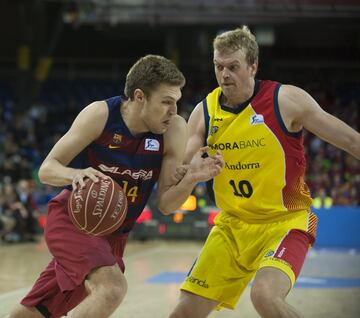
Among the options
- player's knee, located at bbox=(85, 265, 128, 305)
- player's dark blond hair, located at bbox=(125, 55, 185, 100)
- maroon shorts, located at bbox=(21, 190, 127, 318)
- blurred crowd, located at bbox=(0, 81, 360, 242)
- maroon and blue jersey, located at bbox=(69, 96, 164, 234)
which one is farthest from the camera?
blurred crowd, located at bbox=(0, 81, 360, 242)

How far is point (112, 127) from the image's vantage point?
16.6 feet

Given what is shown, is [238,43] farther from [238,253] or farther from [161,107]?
[238,253]

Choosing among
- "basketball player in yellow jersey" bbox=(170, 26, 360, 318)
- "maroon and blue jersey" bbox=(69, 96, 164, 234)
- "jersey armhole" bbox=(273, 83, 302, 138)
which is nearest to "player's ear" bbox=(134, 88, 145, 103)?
"maroon and blue jersey" bbox=(69, 96, 164, 234)

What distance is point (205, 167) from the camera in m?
4.98

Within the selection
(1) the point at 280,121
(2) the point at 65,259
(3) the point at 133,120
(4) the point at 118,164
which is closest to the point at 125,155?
(4) the point at 118,164

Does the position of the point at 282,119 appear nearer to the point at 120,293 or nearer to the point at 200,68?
the point at 120,293

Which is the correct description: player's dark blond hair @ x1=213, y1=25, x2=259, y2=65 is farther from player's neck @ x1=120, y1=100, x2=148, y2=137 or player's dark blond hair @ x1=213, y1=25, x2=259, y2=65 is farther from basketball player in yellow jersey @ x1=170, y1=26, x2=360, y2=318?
player's neck @ x1=120, y1=100, x2=148, y2=137

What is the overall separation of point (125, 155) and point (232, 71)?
0.94m

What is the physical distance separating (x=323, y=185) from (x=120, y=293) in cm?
1518

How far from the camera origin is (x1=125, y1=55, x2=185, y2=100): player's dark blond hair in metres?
4.92

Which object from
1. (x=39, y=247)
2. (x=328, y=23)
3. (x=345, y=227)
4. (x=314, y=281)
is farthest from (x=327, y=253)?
(x=328, y=23)

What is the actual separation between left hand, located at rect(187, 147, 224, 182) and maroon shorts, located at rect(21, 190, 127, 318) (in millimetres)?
691

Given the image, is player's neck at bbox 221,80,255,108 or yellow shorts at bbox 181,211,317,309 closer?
yellow shorts at bbox 181,211,317,309

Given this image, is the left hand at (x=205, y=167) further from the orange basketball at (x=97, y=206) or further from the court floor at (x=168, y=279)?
the court floor at (x=168, y=279)
